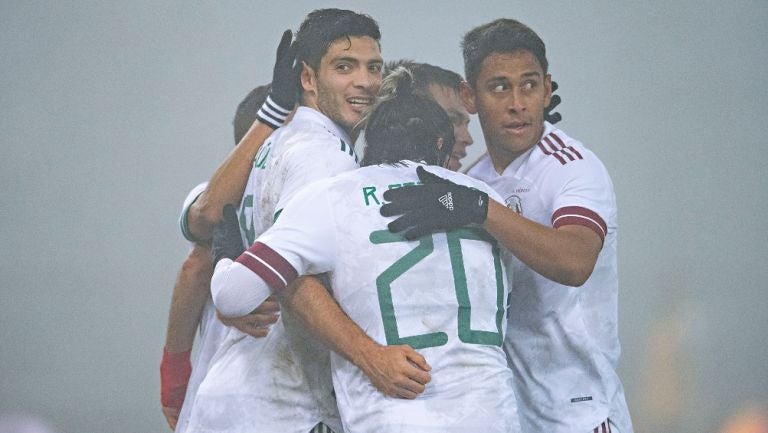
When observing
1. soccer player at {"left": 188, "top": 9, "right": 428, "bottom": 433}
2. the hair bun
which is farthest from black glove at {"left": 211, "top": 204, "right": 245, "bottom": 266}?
the hair bun

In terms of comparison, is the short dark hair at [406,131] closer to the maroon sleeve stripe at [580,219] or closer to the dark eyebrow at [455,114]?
the maroon sleeve stripe at [580,219]

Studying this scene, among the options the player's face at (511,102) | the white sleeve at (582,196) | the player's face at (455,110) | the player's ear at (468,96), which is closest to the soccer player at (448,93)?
the player's face at (455,110)

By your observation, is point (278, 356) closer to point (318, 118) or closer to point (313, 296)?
point (313, 296)

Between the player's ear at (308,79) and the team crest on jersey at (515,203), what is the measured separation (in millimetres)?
543

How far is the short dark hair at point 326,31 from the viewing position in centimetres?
240

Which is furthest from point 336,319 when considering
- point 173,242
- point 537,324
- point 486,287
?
point 173,242

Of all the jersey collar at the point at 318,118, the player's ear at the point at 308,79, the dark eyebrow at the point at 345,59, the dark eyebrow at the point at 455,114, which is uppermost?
the dark eyebrow at the point at 345,59

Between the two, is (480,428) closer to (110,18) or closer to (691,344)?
(691,344)

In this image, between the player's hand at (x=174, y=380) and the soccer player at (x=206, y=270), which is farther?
the player's hand at (x=174, y=380)

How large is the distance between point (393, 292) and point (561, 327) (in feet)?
1.71

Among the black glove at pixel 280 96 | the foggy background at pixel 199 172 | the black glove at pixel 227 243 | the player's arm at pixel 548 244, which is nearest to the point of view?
the player's arm at pixel 548 244

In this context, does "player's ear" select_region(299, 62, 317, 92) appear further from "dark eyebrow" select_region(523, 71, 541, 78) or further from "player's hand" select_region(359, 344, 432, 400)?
"player's hand" select_region(359, 344, 432, 400)

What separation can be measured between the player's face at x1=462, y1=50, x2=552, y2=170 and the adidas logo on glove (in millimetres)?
471

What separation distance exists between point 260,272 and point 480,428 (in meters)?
0.50
